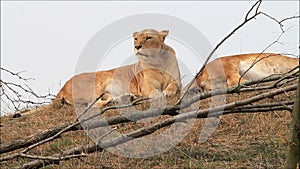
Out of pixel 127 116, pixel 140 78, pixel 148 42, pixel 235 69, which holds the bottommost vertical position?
pixel 140 78

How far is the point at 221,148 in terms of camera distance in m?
5.60

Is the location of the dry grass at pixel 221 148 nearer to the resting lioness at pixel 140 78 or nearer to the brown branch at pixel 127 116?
the brown branch at pixel 127 116

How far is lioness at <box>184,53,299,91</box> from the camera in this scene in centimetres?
894

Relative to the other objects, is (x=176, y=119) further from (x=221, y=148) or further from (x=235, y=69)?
(x=235, y=69)

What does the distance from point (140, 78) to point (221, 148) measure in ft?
15.1

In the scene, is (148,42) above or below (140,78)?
above

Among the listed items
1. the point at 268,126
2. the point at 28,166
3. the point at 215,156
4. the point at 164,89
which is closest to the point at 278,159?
the point at 215,156

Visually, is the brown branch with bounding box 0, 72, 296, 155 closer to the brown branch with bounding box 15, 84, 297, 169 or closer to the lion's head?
the brown branch with bounding box 15, 84, 297, 169

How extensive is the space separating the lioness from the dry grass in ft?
7.53

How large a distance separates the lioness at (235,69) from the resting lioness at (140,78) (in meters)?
0.52

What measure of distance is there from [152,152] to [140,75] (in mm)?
4582

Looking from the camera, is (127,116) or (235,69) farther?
(235,69)

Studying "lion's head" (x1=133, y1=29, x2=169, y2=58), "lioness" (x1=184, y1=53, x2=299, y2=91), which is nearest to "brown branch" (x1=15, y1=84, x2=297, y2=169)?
"lioness" (x1=184, y1=53, x2=299, y2=91)

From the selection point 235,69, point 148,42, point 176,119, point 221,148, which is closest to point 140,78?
point 148,42
